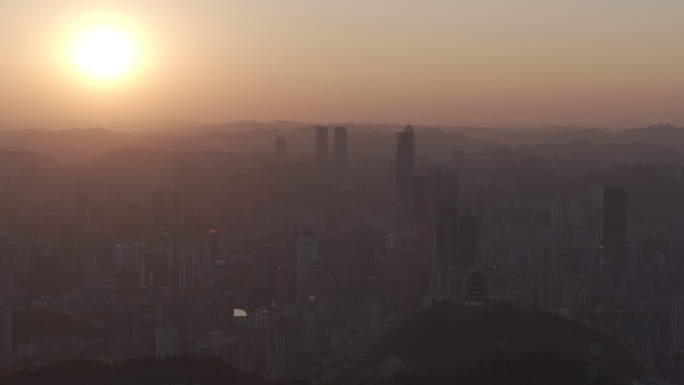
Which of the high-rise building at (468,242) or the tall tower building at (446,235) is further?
the high-rise building at (468,242)

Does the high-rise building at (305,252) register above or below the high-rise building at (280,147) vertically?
below

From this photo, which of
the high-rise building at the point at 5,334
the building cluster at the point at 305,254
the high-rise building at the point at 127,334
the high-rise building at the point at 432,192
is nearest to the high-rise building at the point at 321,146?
the building cluster at the point at 305,254

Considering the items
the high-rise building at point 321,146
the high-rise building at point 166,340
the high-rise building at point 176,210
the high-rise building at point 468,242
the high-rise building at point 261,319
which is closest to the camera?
the high-rise building at point 166,340

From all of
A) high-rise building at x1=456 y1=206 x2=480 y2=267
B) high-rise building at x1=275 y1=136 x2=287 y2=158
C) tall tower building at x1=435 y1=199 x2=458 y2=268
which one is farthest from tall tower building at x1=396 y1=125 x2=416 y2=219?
high-rise building at x1=456 y1=206 x2=480 y2=267

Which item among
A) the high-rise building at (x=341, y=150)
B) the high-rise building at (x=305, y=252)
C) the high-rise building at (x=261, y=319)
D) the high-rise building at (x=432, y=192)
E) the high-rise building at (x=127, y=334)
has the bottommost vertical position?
the high-rise building at (x=127, y=334)

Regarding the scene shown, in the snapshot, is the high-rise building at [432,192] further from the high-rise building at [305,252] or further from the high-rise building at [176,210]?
the high-rise building at [176,210]

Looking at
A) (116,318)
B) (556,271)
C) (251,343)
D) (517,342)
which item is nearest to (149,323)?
(116,318)

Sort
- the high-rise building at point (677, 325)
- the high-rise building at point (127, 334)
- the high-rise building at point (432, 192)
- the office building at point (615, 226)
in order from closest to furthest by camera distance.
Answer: the high-rise building at point (127, 334) → the high-rise building at point (677, 325) → the office building at point (615, 226) → the high-rise building at point (432, 192)

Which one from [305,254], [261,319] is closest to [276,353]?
[261,319]
